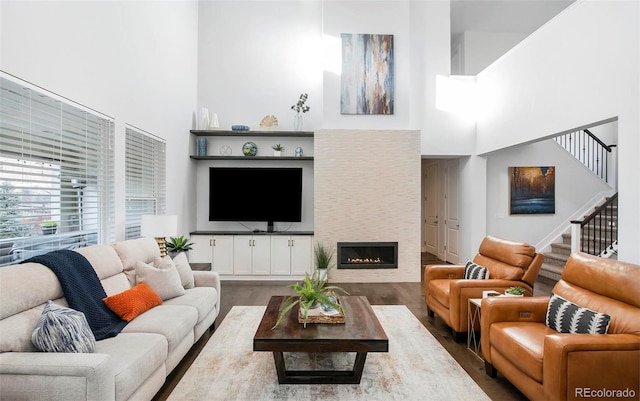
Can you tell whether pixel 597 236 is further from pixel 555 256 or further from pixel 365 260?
pixel 365 260

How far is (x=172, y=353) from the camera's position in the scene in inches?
102

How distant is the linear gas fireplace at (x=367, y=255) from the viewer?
230 inches

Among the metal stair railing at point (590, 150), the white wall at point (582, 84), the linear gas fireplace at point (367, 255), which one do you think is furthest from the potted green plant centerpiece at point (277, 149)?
the metal stair railing at point (590, 150)

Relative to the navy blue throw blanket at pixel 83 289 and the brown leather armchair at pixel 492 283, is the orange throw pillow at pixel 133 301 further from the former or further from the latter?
the brown leather armchair at pixel 492 283

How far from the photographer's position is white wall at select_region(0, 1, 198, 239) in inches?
98.7

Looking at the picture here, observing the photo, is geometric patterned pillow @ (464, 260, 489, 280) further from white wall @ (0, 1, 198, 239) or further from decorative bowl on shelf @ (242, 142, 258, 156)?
decorative bowl on shelf @ (242, 142, 258, 156)

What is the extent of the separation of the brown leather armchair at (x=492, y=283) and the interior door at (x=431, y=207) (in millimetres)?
4343

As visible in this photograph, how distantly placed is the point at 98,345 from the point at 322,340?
1.42 meters

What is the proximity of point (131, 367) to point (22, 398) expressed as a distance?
465 mm

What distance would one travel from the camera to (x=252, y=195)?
6.08 metres

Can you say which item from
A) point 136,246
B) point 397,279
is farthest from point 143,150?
point 397,279

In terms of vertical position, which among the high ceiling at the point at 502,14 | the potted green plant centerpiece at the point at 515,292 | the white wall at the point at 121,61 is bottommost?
the potted green plant centerpiece at the point at 515,292

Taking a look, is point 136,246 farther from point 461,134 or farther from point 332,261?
point 461,134

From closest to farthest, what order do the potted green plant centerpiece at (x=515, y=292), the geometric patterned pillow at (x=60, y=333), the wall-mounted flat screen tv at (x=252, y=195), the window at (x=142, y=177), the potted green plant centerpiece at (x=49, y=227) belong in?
the geometric patterned pillow at (x=60, y=333) → the potted green plant centerpiece at (x=49, y=227) → the potted green plant centerpiece at (x=515, y=292) → the window at (x=142, y=177) → the wall-mounted flat screen tv at (x=252, y=195)
